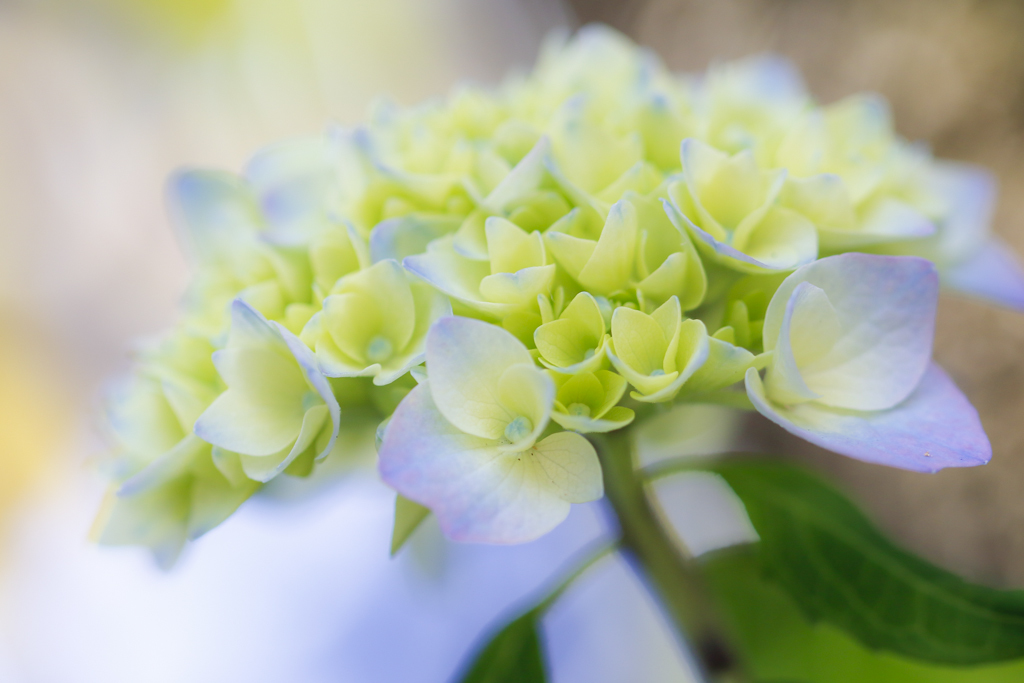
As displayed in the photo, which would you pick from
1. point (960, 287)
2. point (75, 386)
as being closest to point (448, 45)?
point (75, 386)

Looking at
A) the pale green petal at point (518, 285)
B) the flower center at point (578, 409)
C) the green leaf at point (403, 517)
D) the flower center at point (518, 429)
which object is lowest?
the green leaf at point (403, 517)

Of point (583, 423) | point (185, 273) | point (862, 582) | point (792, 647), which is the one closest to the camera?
point (583, 423)

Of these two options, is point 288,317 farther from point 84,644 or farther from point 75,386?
point 75,386

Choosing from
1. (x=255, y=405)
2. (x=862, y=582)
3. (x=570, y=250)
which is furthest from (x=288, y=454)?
(x=862, y=582)

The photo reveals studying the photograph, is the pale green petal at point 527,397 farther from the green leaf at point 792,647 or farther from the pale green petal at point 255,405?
the green leaf at point 792,647

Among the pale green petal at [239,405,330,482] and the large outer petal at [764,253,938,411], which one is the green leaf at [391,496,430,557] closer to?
the pale green petal at [239,405,330,482]

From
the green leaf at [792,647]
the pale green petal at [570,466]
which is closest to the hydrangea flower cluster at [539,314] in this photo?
the pale green petal at [570,466]

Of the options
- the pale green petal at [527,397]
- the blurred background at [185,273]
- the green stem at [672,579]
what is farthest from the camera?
the blurred background at [185,273]

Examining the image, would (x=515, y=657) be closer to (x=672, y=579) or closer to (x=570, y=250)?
(x=672, y=579)
